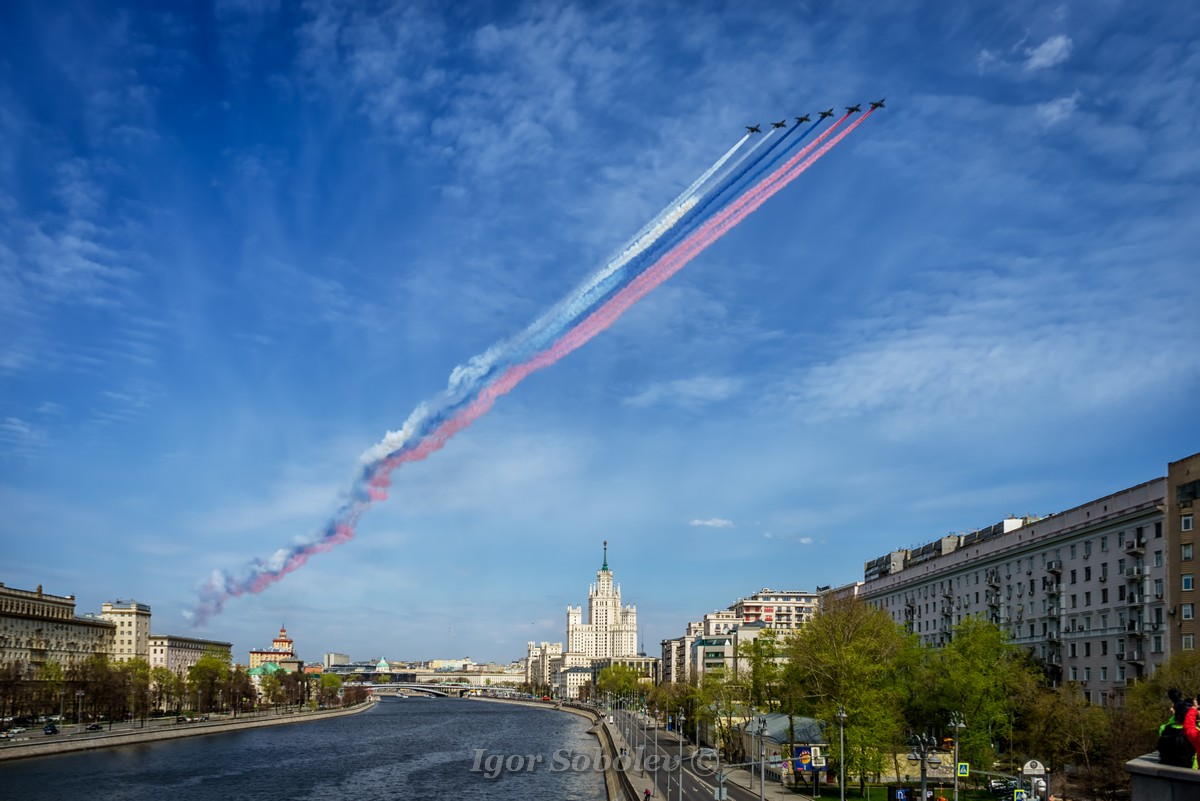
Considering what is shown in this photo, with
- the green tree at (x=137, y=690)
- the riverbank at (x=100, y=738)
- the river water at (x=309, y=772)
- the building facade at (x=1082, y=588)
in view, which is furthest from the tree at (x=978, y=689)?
the green tree at (x=137, y=690)

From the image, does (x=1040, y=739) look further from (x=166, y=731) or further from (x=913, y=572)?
(x=166, y=731)

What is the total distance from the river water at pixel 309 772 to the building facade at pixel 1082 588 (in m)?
42.2

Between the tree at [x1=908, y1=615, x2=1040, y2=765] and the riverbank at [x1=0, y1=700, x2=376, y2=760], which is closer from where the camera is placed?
the tree at [x1=908, y1=615, x2=1040, y2=765]

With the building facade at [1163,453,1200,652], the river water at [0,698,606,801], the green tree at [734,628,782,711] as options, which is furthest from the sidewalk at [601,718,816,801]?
the building facade at [1163,453,1200,652]

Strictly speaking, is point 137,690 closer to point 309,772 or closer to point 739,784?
point 309,772

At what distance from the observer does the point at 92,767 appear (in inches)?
4304

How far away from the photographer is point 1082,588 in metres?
85.1

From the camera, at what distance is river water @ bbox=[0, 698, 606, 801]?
93.1 meters

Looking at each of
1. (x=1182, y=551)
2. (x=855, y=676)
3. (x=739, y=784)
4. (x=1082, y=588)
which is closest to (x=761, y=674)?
(x=739, y=784)

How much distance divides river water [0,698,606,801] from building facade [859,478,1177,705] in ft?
138

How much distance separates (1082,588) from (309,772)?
82.1m

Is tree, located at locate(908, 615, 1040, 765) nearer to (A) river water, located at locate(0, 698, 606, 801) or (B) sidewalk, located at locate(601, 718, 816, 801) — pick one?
(B) sidewalk, located at locate(601, 718, 816, 801)

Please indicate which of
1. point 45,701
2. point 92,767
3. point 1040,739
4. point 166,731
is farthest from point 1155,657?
point 45,701

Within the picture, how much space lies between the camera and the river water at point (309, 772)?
93.1m
